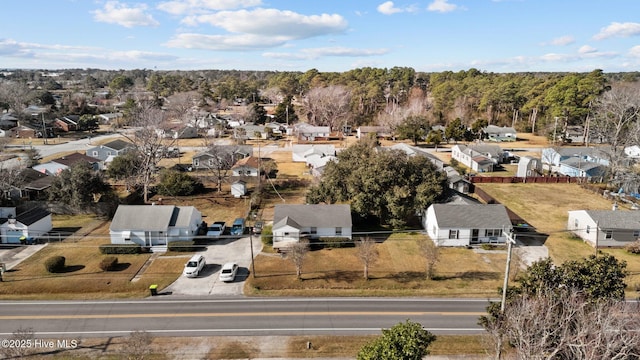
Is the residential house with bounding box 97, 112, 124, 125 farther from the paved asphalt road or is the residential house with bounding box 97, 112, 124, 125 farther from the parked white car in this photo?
the paved asphalt road

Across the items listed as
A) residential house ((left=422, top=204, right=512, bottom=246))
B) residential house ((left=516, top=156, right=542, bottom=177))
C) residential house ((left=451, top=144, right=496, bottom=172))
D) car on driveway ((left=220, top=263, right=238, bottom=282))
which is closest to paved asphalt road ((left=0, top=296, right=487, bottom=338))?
car on driveway ((left=220, top=263, right=238, bottom=282))

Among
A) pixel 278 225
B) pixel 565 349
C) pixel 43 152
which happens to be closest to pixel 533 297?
pixel 565 349

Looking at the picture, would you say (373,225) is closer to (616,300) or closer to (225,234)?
(225,234)

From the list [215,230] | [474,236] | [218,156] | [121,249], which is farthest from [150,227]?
[474,236]

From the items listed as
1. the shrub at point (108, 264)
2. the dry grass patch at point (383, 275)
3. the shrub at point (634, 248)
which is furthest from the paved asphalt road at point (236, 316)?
the shrub at point (634, 248)

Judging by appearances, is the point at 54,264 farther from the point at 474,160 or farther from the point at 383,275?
the point at 474,160

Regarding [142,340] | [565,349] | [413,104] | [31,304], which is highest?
[413,104]
